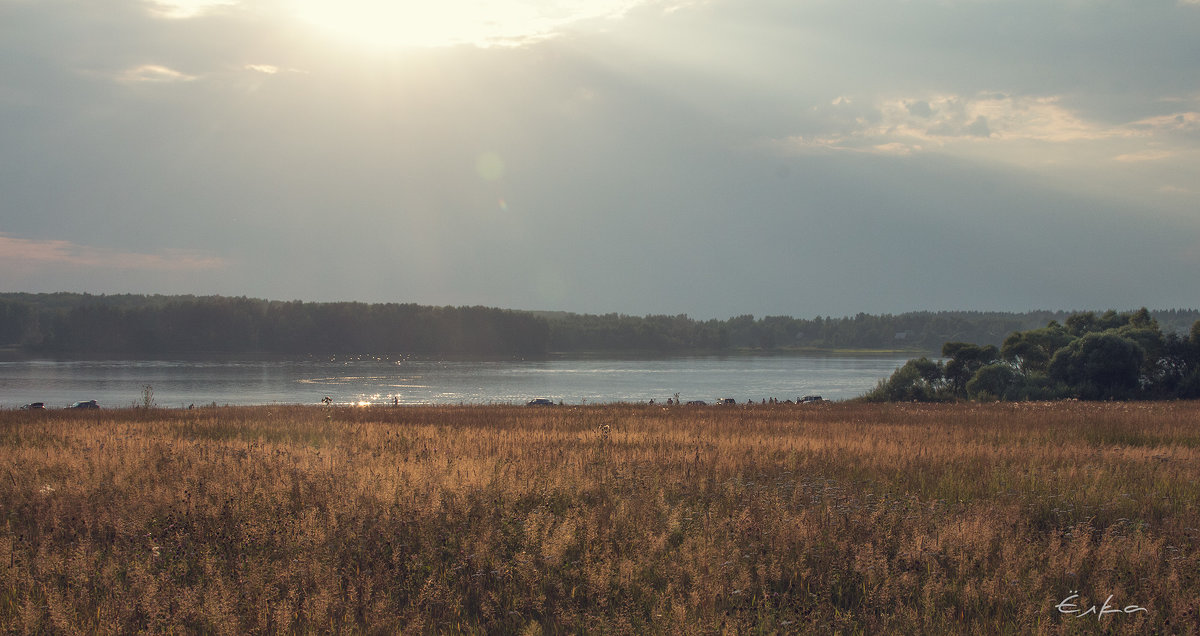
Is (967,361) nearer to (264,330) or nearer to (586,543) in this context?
(586,543)

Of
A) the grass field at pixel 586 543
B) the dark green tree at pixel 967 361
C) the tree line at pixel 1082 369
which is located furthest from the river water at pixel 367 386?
the grass field at pixel 586 543

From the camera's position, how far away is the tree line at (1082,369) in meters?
47.5

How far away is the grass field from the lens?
6.23 metres

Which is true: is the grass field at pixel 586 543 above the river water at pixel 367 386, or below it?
above

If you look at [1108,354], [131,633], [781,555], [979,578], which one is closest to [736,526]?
[781,555]

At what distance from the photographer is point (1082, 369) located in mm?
49438

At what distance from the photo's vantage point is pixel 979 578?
716 cm

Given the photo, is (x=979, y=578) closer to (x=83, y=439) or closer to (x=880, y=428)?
(x=880, y=428)

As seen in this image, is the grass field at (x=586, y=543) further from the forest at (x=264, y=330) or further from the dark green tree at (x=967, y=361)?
the forest at (x=264, y=330)

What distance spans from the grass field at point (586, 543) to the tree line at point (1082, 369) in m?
40.4

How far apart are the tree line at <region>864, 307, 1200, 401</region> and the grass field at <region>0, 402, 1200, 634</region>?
40.4 m
